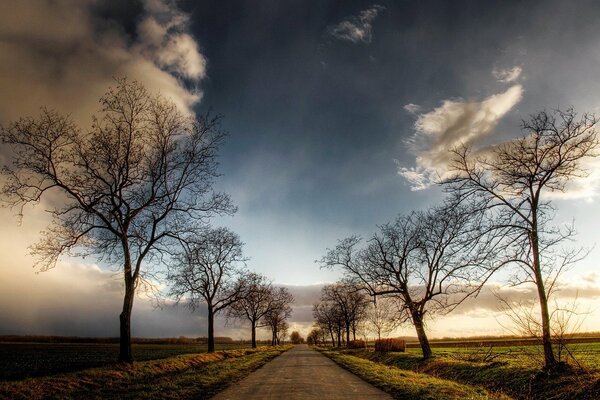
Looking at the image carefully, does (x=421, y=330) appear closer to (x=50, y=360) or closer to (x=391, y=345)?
(x=391, y=345)

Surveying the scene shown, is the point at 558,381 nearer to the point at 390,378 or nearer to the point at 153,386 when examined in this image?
the point at 390,378

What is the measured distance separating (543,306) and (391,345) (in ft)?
84.0

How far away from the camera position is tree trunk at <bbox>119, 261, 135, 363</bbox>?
18.9 metres

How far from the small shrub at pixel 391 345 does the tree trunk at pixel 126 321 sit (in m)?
25.5

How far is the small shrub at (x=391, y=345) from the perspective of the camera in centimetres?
3612

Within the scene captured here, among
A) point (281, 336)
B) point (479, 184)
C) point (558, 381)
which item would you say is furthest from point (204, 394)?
point (281, 336)

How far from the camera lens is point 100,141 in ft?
66.7

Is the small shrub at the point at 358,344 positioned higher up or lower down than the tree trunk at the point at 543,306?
lower down

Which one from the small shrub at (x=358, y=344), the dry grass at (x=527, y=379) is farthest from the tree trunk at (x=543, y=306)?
the small shrub at (x=358, y=344)

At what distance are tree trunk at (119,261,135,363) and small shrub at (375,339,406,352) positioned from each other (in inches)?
1006

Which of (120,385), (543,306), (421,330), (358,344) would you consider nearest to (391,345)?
(421,330)

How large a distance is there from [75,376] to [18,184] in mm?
10339

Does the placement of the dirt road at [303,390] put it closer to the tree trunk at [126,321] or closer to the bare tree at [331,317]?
the tree trunk at [126,321]

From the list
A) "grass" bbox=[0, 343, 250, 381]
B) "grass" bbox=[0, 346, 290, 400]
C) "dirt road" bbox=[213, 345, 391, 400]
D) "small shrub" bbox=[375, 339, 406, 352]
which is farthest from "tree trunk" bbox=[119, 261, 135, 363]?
"small shrub" bbox=[375, 339, 406, 352]
